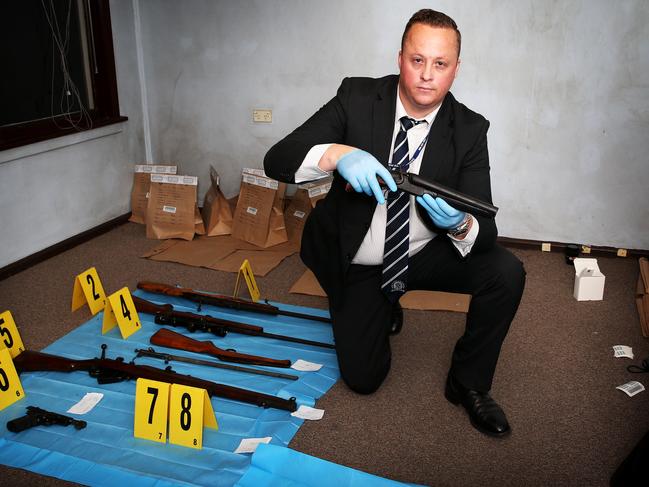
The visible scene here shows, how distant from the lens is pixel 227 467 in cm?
176

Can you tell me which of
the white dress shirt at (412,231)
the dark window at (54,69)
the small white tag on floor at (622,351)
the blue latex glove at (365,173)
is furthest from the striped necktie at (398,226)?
the dark window at (54,69)

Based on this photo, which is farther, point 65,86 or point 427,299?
point 65,86

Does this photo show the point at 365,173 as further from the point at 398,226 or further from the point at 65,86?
the point at 65,86

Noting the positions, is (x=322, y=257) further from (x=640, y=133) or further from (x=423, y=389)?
(x=640, y=133)

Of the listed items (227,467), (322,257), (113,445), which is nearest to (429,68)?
(322,257)

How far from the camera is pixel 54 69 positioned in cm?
333

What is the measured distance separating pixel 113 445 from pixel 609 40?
2.85m

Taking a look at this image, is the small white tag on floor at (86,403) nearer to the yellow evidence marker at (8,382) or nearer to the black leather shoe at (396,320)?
the yellow evidence marker at (8,382)

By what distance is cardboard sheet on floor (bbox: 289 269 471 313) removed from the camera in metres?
2.77

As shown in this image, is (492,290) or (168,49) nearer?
(492,290)

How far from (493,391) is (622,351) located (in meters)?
→ 0.61

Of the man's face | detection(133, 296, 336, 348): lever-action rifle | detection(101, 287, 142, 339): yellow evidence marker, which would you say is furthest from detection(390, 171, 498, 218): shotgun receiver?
detection(101, 287, 142, 339): yellow evidence marker

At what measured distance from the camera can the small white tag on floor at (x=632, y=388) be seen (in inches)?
84.8

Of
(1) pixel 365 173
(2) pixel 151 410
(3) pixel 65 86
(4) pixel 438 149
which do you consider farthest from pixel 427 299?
(3) pixel 65 86
